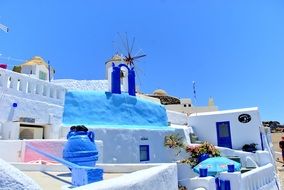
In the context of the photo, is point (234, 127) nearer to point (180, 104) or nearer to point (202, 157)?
point (202, 157)

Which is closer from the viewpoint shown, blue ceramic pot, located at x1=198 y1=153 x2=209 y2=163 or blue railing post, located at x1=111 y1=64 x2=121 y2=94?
blue ceramic pot, located at x1=198 y1=153 x2=209 y2=163

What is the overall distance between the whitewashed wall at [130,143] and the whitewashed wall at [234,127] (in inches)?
193

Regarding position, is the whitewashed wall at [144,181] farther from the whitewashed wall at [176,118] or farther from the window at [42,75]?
the window at [42,75]

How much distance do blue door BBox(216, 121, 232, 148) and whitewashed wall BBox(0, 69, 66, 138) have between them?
12.8 m

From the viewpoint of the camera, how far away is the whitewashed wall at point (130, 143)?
54.2 feet

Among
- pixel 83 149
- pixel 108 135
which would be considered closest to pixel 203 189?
pixel 83 149

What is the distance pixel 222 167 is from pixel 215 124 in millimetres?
11786

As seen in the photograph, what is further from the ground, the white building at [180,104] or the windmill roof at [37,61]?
the windmill roof at [37,61]

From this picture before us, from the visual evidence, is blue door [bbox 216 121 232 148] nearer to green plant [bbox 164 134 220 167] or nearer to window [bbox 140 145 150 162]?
green plant [bbox 164 134 220 167]

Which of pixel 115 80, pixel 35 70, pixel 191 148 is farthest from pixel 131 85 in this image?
pixel 35 70

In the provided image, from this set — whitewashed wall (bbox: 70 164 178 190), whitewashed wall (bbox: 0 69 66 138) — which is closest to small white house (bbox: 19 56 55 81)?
whitewashed wall (bbox: 0 69 66 138)

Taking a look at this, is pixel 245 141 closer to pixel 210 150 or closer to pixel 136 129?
pixel 210 150

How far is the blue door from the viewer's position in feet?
74.9

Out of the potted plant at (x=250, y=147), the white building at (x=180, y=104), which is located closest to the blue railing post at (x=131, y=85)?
the potted plant at (x=250, y=147)
